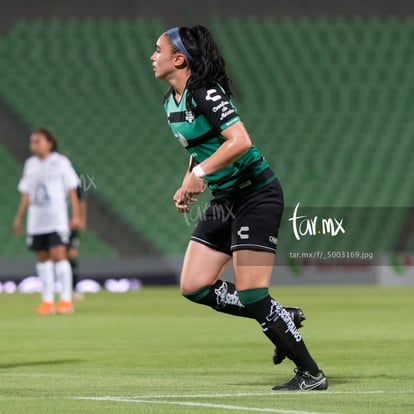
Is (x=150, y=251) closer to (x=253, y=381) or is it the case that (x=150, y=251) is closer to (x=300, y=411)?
(x=253, y=381)

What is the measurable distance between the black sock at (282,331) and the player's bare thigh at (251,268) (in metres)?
0.11

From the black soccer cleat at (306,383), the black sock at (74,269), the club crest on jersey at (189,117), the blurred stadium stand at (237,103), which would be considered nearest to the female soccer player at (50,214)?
the black sock at (74,269)

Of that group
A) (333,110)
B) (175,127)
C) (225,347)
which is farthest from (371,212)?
(175,127)

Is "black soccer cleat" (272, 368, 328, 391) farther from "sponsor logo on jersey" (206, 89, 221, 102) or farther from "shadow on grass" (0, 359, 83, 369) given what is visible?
"shadow on grass" (0, 359, 83, 369)

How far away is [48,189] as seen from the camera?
14.3m

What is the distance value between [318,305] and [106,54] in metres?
10.9

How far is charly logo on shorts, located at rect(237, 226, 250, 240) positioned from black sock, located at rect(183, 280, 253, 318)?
58 centimetres

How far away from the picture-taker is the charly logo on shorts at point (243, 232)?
6.24 m

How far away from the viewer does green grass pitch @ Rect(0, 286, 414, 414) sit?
224 inches

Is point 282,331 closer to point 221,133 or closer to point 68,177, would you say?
point 221,133

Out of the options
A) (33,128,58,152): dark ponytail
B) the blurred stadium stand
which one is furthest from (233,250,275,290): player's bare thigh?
the blurred stadium stand

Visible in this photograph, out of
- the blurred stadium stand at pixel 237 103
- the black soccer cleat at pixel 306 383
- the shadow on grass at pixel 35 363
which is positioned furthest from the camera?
→ the blurred stadium stand at pixel 237 103

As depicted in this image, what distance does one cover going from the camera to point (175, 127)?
6.32 metres

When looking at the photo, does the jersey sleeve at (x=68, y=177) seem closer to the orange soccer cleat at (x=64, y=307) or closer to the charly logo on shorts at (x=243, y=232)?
the orange soccer cleat at (x=64, y=307)
